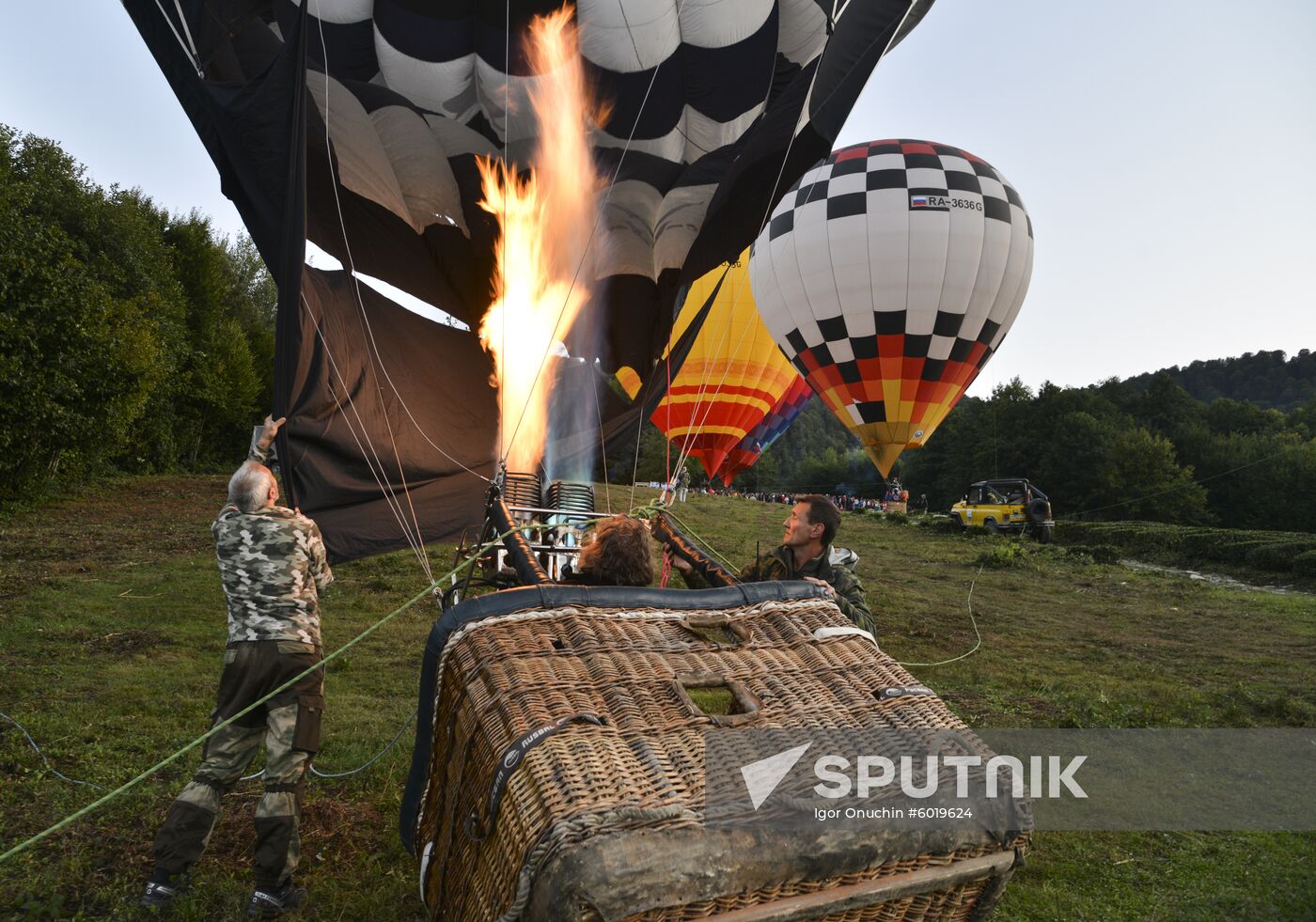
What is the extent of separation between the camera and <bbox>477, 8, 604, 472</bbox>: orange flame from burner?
16.8 ft

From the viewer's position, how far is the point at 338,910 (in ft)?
9.26

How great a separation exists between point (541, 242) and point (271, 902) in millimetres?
4121

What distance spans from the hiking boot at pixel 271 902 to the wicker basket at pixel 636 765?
A: 3.43ft

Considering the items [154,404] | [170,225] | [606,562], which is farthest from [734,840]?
[170,225]

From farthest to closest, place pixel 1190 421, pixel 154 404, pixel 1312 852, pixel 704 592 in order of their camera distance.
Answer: pixel 1190 421, pixel 154 404, pixel 1312 852, pixel 704 592

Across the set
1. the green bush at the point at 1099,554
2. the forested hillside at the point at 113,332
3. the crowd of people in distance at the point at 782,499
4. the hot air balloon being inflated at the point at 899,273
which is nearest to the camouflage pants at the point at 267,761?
the hot air balloon being inflated at the point at 899,273

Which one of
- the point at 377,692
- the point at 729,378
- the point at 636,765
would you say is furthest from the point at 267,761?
the point at 729,378

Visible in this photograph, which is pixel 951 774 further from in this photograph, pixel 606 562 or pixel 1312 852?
pixel 1312 852

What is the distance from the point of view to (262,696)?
284 centimetres

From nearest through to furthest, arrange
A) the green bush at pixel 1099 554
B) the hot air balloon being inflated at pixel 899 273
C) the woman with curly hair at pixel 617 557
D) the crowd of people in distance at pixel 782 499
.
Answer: the woman with curly hair at pixel 617 557 → the hot air balloon being inflated at pixel 899 273 → the green bush at pixel 1099 554 → the crowd of people in distance at pixel 782 499

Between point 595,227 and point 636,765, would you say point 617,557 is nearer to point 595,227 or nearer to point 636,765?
point 636,765

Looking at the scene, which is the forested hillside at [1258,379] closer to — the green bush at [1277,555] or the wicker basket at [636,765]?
the green bush at [1277,555]

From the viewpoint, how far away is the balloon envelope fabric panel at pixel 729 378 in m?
16.3

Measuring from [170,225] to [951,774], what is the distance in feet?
109
